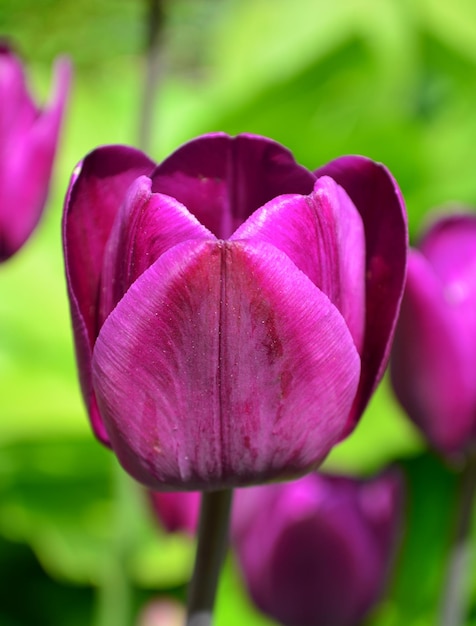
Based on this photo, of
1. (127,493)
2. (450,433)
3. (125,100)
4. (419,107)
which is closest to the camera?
(450,433)

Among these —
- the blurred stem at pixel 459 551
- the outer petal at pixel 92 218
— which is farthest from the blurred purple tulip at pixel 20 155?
the blurred stem at pixel 459 551

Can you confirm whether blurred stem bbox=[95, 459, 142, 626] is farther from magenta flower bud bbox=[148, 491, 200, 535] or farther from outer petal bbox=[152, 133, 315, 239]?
outer petal bbox=[152, 133, 315, 239]

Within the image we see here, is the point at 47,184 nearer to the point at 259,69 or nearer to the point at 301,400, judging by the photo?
the point at 301,400

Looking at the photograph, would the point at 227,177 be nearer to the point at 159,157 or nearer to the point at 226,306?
the point at 226,306

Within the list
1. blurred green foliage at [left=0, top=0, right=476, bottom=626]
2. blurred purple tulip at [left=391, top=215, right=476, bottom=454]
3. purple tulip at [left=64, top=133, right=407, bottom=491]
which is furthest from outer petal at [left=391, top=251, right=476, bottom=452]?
blurred green foliage at [left=0, top=0, right=476, bottom=626]

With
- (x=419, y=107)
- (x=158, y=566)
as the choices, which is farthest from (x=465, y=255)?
(x=419, y=107)

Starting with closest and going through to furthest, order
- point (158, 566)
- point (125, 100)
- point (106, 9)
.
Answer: point (158, 566)
point (125, 100)
point (106, 9)
